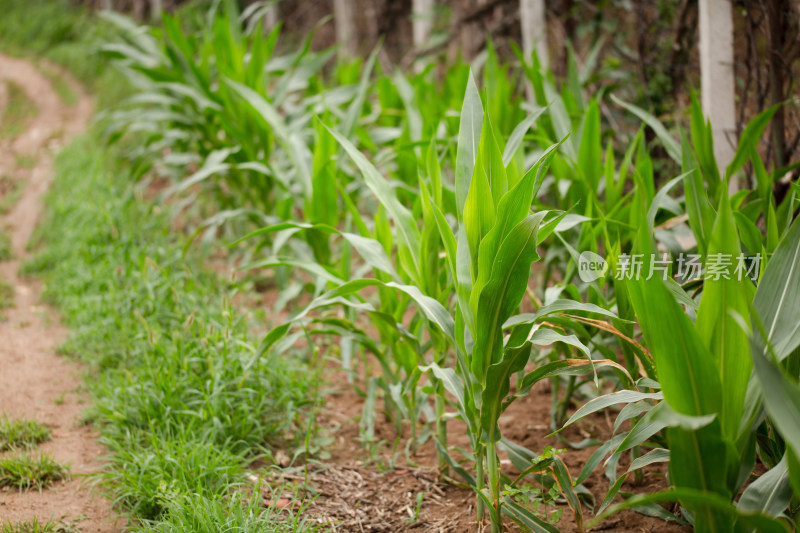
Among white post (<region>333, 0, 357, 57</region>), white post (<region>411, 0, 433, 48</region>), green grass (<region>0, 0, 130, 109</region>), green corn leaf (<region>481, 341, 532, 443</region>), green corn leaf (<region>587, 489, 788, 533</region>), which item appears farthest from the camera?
green grass (<region>0, 0, 130, 109</region>)

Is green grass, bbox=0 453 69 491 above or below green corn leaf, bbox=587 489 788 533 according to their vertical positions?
below

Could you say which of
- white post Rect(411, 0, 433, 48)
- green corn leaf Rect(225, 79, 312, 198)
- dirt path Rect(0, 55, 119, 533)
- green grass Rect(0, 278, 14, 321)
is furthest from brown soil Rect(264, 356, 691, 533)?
white post Rect(411, 0, 433, 48)

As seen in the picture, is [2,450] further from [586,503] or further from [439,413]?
[586,503]

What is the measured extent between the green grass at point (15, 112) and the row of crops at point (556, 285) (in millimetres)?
5082

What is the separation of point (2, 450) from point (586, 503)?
1.84 metres

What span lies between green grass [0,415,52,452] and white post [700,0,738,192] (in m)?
2.80

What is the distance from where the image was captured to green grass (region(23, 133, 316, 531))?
2023mm

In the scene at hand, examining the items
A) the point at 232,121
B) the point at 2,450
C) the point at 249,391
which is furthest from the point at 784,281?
the point at 232,121

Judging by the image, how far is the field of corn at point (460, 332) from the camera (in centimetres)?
130

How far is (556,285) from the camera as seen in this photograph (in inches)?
83.7

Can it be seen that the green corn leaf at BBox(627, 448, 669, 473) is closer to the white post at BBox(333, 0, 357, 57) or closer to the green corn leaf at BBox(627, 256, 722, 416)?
the green corn leaf at BBox(627, 256, 722, 416)

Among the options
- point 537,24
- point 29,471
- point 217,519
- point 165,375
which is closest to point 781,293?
point 217,519

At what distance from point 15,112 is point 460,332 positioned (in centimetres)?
873

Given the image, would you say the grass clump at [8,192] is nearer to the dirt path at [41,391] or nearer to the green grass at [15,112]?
the dirt path at [41,391]
